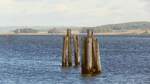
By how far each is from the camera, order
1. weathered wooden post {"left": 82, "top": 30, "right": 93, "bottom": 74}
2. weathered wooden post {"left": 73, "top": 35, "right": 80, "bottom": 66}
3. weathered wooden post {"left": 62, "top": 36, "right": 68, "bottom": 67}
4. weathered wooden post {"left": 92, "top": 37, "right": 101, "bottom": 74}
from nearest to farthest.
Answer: weathered wooden post {"left": 82, "top": 30, "right": 93, "bottom": 74} < weathered wooden post {"left": 92, "top": 37, "right": 101, "bottom": 74} < weathered wooden post {"left": 62, "top": 36, "right": 68, "bottom": 67} < weathered wooden post {"left": 73, "top": 35, "right": 80, "bottom": 66}

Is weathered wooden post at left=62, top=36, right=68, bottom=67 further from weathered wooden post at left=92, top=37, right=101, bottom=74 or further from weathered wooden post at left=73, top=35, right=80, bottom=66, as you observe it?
weathered wooden post at left=92, top=37, right=101, bottom=74

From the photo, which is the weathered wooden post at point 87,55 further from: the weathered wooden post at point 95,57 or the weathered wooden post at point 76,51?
the weathered wooden post at point 76,51

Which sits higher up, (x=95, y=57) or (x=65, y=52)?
(x=95, y=57)

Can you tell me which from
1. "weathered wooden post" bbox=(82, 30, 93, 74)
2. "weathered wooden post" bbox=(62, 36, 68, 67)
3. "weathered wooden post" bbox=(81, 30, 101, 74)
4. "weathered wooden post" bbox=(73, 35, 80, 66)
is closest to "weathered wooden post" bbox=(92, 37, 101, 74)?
"weathered wooden post" bbox=(81, 30, 101, 74)

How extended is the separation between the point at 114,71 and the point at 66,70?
4.89 metres

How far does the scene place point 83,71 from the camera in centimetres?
5347

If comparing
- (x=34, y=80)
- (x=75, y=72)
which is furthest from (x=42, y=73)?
(x=34, y=80)

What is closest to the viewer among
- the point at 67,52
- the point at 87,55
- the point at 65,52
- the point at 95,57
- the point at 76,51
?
the point at 87,55

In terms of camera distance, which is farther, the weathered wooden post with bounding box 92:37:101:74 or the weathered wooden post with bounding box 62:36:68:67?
the weathered wooden post with bounding box 62:36:68:67

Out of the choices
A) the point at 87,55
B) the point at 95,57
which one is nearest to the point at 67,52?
the point at 95,57

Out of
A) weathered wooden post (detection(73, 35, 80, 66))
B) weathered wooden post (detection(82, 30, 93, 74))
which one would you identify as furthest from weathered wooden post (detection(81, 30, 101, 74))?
weathered wooden post (detection(73, 35, 80, 66))

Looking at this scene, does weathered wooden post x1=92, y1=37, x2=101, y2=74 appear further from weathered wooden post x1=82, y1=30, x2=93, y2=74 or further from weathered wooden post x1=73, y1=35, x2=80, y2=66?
weathered wooden post x1=73, y1=35, x2=80, y2=66

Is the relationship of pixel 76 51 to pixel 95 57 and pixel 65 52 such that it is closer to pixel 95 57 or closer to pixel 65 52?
pixel 65 52

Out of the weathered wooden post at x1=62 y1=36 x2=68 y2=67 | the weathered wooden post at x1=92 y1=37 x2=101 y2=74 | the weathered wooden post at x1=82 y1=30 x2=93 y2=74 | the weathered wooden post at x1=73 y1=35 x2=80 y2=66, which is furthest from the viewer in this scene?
the weathered wooden post at x1=73 y1=35 x2=80 y2=66
